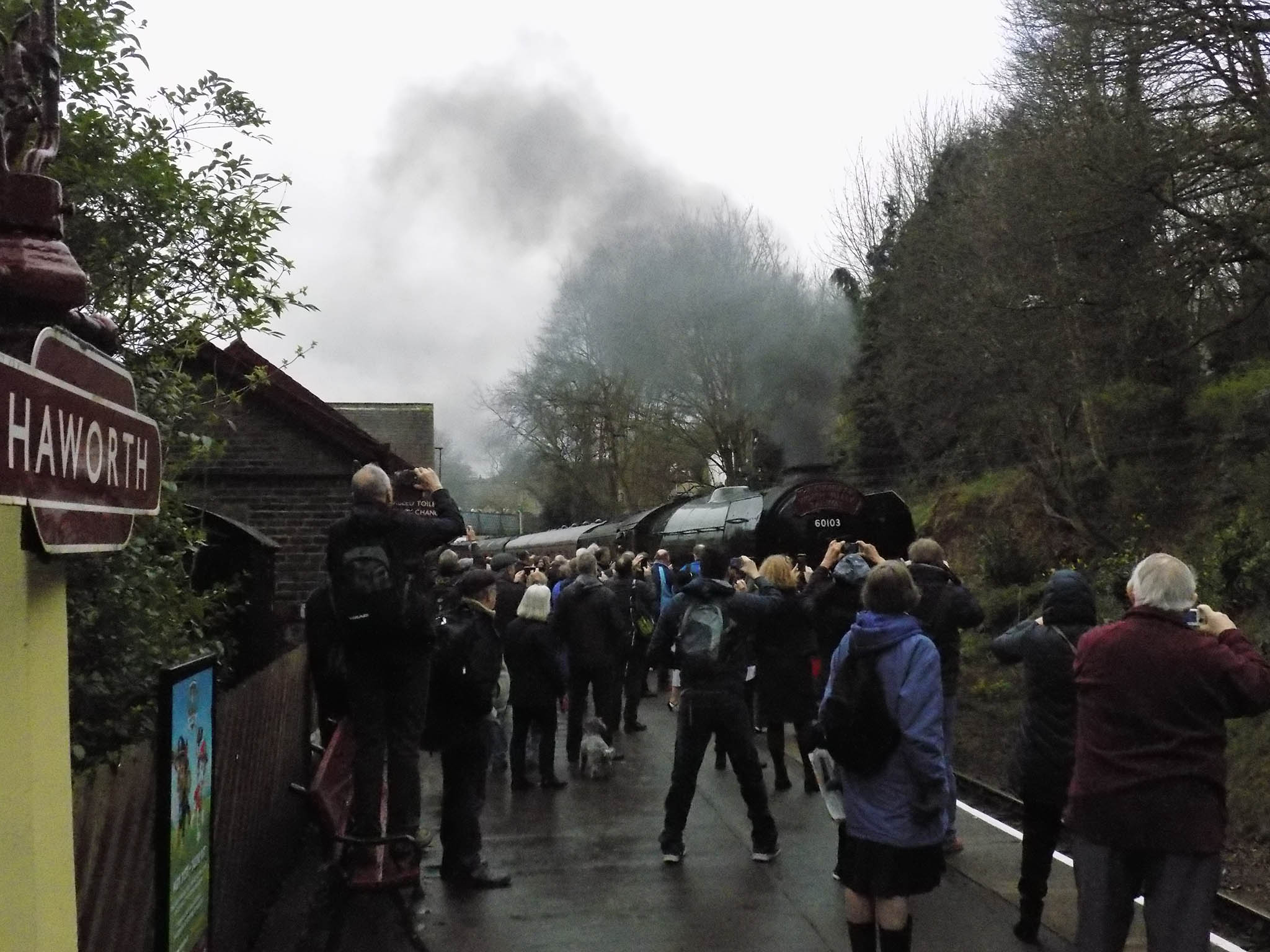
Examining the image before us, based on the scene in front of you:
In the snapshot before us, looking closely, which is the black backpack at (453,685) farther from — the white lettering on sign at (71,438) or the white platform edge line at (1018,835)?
the white lettering on sign at (71,438)

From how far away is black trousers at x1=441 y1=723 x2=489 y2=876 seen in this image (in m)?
6.67

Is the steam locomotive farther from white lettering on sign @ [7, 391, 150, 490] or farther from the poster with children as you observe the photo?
white lettering on sign @ [7, 391, 150, 490]

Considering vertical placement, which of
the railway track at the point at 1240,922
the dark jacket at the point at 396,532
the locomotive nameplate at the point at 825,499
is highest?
the locomotive nameplate at the point at 825,499

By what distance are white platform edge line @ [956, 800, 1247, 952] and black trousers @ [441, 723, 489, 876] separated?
290 centimetres

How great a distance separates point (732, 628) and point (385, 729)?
7.34 feet

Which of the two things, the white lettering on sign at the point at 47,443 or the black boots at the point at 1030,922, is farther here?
the black boots at the point at 1030,922

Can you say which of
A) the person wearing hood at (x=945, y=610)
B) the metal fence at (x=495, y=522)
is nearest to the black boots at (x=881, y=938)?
the person wearing hood at (x=945, y=610)

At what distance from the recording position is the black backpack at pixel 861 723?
179 inches

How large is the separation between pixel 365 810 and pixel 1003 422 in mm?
17351

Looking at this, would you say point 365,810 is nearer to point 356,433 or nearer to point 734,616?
point 734,616

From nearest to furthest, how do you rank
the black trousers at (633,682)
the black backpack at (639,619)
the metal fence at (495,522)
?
the black trousers at (633,682), the black backpack at (639,619), the metal fence at (495,522)

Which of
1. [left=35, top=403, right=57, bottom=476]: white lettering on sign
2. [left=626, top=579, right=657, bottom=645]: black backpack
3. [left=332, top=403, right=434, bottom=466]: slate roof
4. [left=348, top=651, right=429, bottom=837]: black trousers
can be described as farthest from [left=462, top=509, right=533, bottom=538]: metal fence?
[left=35, top=403, right=57, bottom=476]: white lettering on sign

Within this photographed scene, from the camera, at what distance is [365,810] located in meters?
5.63

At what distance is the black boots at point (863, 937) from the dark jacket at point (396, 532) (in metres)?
2.26
